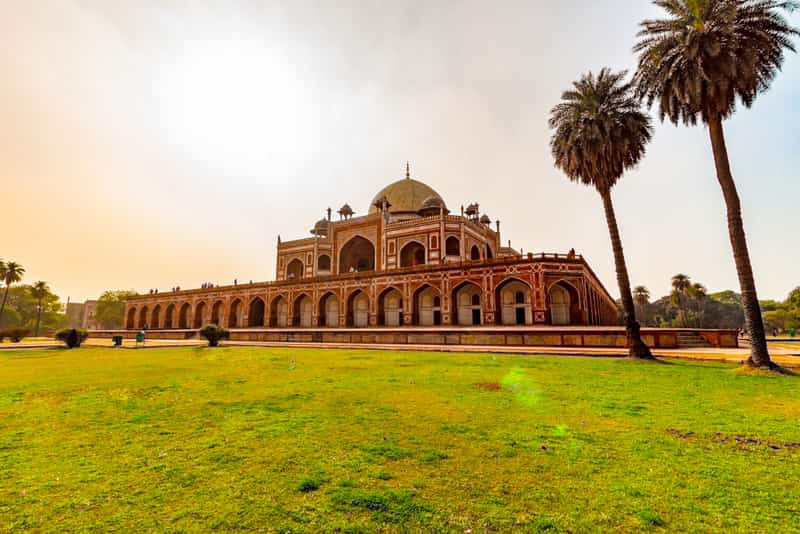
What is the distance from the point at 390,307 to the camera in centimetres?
3956

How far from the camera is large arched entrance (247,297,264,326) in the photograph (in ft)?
158

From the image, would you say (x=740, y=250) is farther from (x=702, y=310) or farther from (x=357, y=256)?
(x=702, y=310)

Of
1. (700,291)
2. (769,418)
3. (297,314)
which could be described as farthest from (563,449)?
(700,291)

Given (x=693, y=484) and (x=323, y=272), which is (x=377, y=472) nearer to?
(x=693, y=484)

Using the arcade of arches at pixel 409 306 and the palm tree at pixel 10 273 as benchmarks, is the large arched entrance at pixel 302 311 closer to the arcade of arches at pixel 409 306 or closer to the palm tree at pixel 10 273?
the arcade of arches at pixel 409 306

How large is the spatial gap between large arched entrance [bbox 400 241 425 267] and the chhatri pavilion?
0.12 metres

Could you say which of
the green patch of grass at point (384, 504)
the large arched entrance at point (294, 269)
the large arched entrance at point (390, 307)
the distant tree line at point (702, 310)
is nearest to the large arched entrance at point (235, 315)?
the large arched entrance at point (294, 269)

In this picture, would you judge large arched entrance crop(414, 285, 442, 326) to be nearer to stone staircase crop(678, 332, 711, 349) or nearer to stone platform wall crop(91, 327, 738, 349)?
stone platform wall crop(91, 327, 738, 349)

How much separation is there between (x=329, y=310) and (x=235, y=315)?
48.5 ft

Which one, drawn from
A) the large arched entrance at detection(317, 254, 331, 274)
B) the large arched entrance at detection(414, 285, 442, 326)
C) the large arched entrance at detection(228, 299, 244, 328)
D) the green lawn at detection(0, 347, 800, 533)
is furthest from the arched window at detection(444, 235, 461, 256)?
the green lawn at detection(0, 347, 800, 533)

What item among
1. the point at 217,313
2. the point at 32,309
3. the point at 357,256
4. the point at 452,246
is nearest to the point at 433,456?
the point at 452,246

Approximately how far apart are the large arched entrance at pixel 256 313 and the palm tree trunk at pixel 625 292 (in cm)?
3931

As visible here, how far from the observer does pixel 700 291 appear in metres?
64.9

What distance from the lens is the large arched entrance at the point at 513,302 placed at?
32.9 metres
